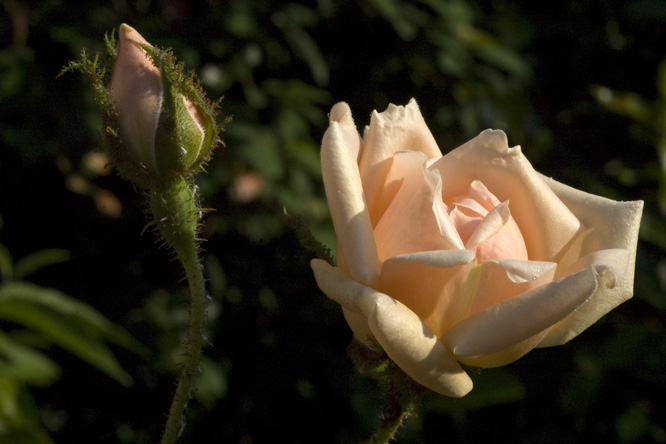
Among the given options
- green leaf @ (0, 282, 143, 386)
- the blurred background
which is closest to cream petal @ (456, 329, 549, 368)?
green leaf @ (0, 282, 143, 386)

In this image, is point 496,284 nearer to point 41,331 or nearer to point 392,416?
point 392,416

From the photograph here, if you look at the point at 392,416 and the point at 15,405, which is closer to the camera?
the point at 392,416

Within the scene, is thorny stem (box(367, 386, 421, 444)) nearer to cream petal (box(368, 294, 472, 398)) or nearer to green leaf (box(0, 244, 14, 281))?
cream petal (box(368, 294, 472, 398))

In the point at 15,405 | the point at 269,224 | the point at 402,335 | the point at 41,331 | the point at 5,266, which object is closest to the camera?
the point at 402,335

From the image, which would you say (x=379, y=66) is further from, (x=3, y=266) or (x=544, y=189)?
(x=544, y=189)

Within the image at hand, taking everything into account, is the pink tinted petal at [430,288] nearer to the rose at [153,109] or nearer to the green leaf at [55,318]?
the rose at [153,109]

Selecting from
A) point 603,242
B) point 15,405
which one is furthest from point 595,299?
point 15,405

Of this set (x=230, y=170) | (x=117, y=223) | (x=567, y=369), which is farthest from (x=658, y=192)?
(x=117, y=223)
